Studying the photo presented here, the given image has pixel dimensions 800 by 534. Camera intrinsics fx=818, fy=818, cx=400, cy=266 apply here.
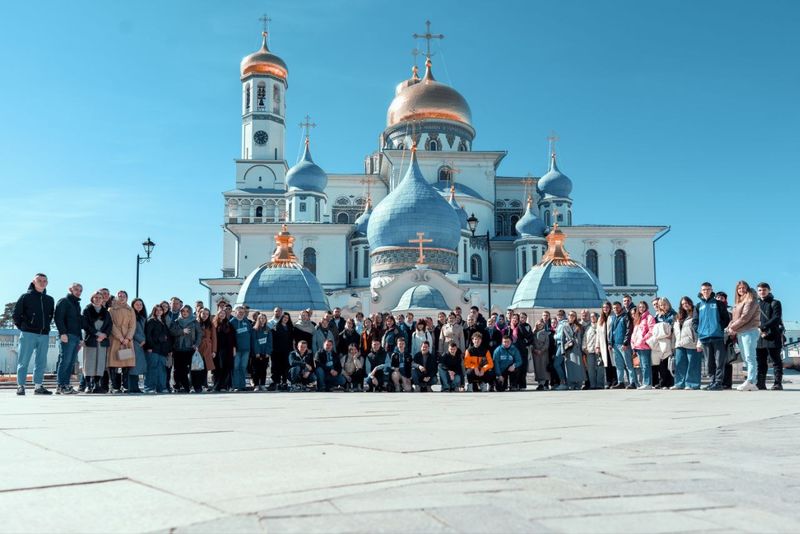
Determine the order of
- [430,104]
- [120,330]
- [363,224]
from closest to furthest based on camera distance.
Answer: [120,330]
[363,224]
[430,104]

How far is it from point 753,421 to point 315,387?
28.7 feet

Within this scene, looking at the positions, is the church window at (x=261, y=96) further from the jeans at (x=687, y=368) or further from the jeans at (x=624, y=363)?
the jeans at (x=687, y=368)

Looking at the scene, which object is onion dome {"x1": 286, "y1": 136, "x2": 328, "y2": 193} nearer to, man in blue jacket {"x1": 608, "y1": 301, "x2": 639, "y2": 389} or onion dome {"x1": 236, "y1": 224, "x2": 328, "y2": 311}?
onion dome {"x1": 236, "y1": 224, "x2": 328, "y2": 311}

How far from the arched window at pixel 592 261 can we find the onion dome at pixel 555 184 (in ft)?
17.0

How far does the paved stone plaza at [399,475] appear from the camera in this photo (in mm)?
2564

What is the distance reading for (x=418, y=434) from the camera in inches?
209

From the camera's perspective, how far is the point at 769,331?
1154cm

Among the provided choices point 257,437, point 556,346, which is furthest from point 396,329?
point 257,437

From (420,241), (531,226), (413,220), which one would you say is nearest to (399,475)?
(420,241)

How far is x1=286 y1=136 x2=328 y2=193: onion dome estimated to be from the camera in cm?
4978

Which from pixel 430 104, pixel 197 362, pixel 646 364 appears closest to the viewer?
pixel 646 364

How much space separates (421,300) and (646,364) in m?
16.1

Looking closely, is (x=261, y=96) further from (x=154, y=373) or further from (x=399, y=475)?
(x=399, y=475)

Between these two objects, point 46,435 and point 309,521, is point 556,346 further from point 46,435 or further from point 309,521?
point 309,521
